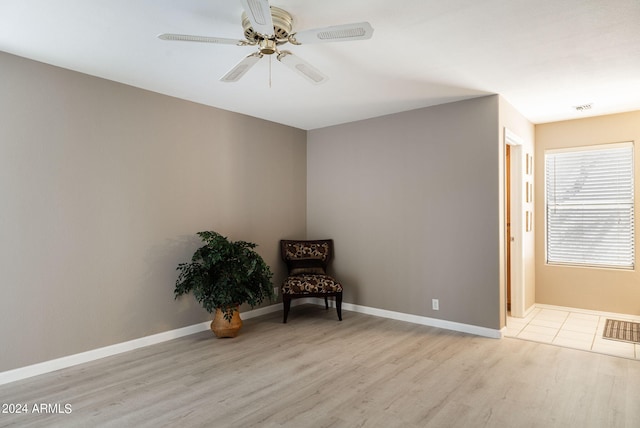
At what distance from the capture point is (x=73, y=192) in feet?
10.6

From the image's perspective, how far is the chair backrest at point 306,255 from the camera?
498 cm

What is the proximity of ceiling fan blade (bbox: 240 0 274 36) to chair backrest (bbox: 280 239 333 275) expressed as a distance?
3.21 m

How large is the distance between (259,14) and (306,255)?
3494 millimetres

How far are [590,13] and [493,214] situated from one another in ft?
6.60

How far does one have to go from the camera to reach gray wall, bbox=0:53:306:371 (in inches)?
116

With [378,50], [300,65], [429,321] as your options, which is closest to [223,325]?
[429,321]

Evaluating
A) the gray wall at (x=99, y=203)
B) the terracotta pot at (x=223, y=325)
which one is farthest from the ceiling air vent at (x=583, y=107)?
the terracotta pot at (x=223, y=325)

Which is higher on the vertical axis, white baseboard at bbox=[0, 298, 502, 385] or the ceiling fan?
the ceiling fan

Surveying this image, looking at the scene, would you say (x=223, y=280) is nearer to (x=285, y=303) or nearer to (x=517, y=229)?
(x=285, y=303)

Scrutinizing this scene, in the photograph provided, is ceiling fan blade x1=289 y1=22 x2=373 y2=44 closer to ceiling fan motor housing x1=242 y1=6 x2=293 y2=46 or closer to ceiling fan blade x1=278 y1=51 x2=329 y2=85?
ceiling fan motor housing x1=242 y1=6 x2=293 y2=46

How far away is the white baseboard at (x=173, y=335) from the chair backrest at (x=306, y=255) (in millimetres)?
611

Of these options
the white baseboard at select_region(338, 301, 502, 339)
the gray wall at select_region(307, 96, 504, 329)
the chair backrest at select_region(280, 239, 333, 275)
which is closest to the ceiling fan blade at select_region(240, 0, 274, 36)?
the gray wall at select_region(307, 96, 504, 329)

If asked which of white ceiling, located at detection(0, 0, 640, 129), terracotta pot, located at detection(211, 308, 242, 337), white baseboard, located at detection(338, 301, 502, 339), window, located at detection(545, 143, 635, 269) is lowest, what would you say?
white baseboard, located at detection(338, 301, 502, 339)

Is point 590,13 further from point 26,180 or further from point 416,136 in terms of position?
point 26,180
